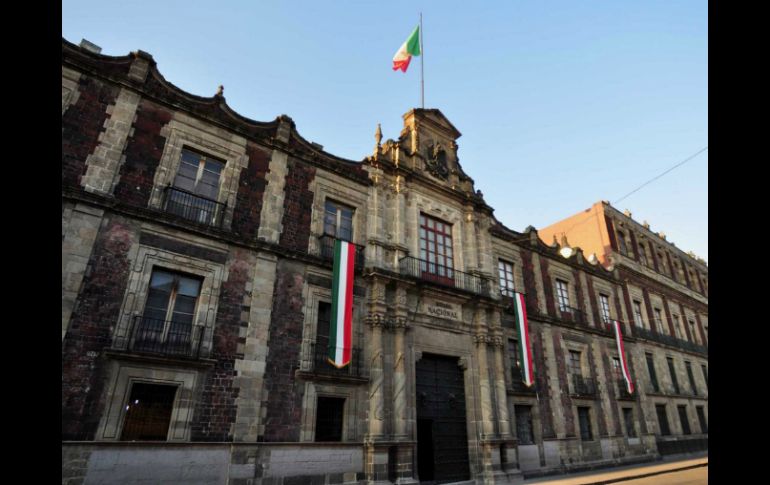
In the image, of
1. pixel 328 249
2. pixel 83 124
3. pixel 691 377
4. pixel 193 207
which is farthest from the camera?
pixel 691 377

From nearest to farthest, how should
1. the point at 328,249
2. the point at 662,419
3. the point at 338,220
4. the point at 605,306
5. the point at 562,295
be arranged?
the point at 328,249 → the point at 338,220 → the point at 562,295 → the point at 662,419 → the point at 605,306

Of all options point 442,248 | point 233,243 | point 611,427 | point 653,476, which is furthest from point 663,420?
point 233,243

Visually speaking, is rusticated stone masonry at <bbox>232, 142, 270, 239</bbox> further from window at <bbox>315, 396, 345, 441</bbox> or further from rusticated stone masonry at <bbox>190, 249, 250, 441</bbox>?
window at <bbox>315, 396, 345, 441</bbox>

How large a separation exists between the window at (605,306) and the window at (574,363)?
13.9ft

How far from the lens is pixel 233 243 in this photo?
1290cm

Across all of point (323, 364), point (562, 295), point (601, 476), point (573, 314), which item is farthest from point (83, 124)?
point (573, 314)

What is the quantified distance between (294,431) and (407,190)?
10505mm

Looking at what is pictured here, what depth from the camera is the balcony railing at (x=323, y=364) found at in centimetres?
1291

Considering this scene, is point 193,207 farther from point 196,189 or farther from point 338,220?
point 338,220

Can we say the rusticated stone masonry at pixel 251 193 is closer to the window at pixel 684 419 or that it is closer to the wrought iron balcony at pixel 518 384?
the wrought iron balcony at pixel 518 384

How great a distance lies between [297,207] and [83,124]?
6634mm

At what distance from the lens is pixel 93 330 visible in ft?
33.3
